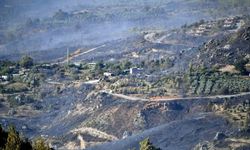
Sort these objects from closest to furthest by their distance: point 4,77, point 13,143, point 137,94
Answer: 1. point 13,143
2. point 137,94
3. point 4,77

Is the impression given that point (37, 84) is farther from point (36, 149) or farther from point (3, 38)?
point (3, 38)

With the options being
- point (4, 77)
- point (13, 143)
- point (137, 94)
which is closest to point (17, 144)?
point (13, 143)

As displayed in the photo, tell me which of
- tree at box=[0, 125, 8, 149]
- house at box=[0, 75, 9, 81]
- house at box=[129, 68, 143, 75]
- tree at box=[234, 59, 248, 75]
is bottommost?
house at box=[0, 75, 9, 81]

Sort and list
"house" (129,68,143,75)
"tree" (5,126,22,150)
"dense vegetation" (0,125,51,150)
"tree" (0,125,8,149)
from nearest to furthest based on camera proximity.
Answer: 1. "dense vegetation" (0,125,51,150)
2. "tree" (5,126,22,150)
3. "tree" (0,125,8,149)
4. "house" (129,68,143,75)

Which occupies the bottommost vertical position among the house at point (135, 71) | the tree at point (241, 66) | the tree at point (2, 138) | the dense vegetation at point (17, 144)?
the house at point (135, 71)

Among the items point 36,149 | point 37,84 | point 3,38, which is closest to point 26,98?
point 37,84

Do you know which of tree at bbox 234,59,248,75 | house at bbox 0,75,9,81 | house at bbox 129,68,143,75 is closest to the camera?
tree at bbox 234,59,248,75

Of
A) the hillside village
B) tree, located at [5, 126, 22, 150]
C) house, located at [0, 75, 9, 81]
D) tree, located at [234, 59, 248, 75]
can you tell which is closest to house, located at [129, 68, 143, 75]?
the hillside village

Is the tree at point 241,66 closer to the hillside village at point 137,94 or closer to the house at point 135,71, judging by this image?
the hillside village at point 137,94

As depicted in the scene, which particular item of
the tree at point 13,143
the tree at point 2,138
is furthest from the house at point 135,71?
the tree at point 13,143

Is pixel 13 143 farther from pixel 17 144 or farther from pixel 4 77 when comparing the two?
pixel 4 77

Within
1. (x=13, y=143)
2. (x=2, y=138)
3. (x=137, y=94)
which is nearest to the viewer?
(x=13, y=143)

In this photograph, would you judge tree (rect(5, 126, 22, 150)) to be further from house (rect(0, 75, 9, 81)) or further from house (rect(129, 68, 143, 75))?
house (rect(0, 75, 9, 81))
